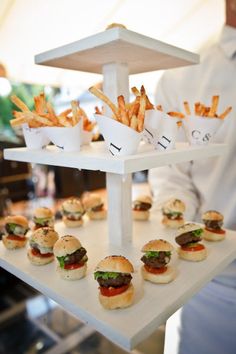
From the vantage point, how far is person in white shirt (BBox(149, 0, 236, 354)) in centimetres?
121

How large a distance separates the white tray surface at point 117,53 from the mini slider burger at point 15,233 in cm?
53

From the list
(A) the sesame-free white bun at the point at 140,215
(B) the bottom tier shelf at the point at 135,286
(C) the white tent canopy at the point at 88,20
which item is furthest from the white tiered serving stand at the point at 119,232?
(C) the white tent canopy at the point at 88,20

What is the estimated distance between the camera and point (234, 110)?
1201 mm

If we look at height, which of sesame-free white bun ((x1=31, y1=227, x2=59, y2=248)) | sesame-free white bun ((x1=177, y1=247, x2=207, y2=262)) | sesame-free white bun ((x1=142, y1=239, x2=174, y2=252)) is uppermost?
sesame-free white bun ((x1=142, y1=239, x2=174, y2=252))

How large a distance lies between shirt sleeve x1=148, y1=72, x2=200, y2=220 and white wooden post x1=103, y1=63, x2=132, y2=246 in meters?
0.41

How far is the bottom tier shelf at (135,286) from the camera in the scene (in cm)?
57

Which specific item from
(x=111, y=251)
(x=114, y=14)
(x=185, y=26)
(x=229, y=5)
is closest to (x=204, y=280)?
(x=111, y=251)

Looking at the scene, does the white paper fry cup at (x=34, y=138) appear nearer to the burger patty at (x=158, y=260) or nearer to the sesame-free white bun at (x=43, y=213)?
the sesame-free white bun at (x=43, y=213)

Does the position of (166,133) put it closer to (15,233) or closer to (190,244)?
(190,244)

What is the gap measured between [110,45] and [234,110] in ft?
2.47

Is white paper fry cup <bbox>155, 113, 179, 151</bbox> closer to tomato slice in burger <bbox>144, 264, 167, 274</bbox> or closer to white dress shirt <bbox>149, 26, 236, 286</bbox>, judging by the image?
tomato slice in burger <bbox>144, 264, 167, 274</bbox>

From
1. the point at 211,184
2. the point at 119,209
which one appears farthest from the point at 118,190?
the point at 211,184

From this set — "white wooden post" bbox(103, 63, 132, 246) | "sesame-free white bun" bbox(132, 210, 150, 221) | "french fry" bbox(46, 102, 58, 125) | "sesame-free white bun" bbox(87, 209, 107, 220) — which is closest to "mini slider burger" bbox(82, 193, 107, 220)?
"sesame-free white bun" bbox(87, 209, 107, 220)

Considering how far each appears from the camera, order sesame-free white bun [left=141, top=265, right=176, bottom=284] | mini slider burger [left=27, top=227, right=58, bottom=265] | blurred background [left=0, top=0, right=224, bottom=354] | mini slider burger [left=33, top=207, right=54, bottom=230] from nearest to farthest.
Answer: sesame-free white bun [left=141, top=265, right=176, bottom=284] → mini slider burger [left=27, top=227, right=58, bottom=265] → mini slider burger [left=33, top=207, right=54, bottom=230] → blurred background [left=0, top=0, right=224, bottom=354]
